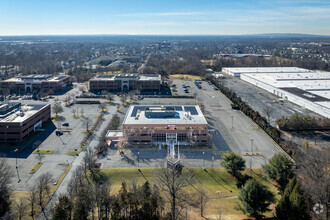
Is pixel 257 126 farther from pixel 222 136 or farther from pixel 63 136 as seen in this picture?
pixel 63 136

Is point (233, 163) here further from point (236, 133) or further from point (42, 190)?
point (42, 190)

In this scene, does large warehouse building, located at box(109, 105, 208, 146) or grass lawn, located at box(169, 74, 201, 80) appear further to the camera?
grass lawn, located at box(169, 74, 201, 80)

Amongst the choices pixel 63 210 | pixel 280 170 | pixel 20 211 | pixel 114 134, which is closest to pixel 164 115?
pixel 114 134

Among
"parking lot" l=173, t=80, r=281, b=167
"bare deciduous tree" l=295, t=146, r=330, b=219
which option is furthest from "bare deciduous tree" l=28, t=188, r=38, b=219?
"parking lot" l=173, t=80, r=281, b=167

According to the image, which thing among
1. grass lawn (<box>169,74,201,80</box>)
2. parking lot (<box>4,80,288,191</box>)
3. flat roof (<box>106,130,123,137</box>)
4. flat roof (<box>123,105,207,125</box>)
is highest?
Answer: grass lawn (<box>169,74,201,80</box>)

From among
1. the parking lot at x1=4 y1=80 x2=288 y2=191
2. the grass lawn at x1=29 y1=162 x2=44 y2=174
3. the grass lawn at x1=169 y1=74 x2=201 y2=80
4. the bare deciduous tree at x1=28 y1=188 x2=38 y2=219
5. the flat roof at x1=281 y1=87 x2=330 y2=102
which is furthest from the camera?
the grass lawn at x1=169 y1=74 x2=201 y2=80

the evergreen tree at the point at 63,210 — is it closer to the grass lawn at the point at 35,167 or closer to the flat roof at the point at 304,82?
the grass lawn at the point at 35,167

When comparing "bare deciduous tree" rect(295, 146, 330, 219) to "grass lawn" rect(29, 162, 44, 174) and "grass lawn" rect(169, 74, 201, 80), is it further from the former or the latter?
"grass lawn" rect(169, 74, 201, 80)

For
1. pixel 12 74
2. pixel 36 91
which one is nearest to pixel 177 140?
pixel 36 91
